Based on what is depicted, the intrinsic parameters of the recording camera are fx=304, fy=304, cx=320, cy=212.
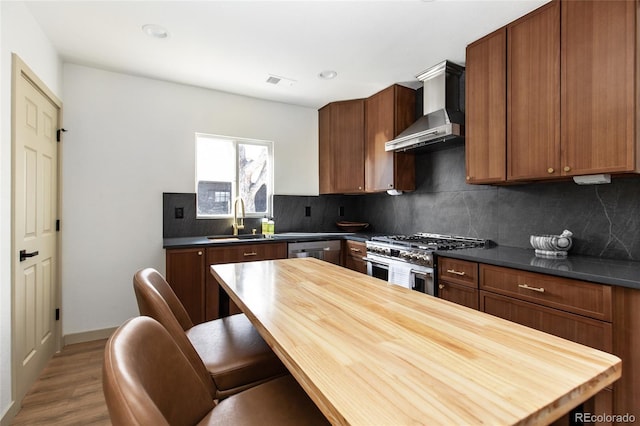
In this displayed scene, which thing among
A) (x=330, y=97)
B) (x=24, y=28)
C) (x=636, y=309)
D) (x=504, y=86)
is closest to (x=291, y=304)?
(x=636, y=309)

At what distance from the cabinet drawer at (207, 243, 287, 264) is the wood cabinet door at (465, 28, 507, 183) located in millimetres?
1980

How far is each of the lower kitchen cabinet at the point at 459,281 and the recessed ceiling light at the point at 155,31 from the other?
9.21 ft

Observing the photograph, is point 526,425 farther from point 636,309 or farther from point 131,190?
point 131,190

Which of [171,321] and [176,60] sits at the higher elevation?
[176,60]

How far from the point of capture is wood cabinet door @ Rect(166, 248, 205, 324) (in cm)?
280

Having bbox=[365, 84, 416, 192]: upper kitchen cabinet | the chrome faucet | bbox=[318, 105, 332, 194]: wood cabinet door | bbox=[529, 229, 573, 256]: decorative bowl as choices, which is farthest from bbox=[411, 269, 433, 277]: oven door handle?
the chrome faucet

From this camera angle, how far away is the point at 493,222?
2730 millimetres

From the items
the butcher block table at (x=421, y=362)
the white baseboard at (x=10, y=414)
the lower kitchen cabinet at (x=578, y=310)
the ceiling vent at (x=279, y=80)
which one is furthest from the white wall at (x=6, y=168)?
the lower kitchen cabinet at (x=578, y=310)

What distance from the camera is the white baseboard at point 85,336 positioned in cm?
284

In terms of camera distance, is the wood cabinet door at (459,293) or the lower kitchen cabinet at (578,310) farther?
the wood cabinet door at (459,293)

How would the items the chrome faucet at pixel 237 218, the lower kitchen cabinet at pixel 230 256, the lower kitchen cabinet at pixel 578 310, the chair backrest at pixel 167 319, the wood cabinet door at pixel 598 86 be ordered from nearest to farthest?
1. the chair backrest at pixel 167 319
2. the lower kitchen cabinet at pixel 578 310
3. the wood cabinet door at pixel 598 86
4. the lower kitchen cabinet at pixel 230 256
5. the chrome faucet at pixel 237 218

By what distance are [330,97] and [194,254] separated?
2.46 metres

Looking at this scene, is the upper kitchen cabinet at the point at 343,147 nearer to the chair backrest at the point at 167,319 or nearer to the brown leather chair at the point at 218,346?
the brown leather chair at the point at 218,346

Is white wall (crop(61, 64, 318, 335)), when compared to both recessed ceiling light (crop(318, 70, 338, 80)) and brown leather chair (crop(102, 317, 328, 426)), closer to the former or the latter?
recessed ceiling light (crop(318, 70, 338, 80))
